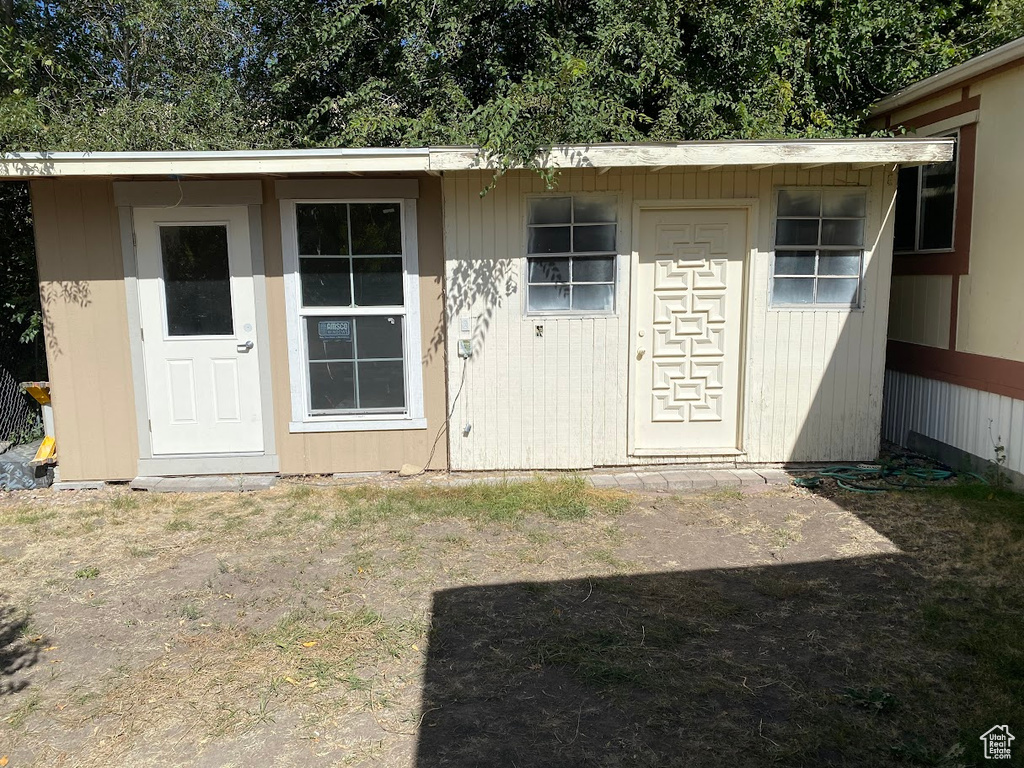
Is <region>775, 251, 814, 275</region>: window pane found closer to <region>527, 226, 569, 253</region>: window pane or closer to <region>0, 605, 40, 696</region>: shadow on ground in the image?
<region>527, 226, 569, 253</region>: window pane

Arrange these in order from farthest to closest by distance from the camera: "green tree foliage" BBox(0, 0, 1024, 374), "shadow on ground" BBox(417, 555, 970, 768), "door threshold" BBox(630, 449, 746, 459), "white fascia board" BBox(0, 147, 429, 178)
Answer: "green tree foliage" BBox(0, 0, 1024, 374), "door threshold" BBox(630, 449, 746, 459), "white fascia board" BBox(0, 147, 429, 178), "shadow on ground" BBox(417, 555, 970, 768)

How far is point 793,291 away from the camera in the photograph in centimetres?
611

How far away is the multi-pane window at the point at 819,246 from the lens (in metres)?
6.02

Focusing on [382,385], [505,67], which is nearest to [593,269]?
[382,385]

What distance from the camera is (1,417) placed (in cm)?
686

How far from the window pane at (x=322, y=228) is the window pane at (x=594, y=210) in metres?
1.77

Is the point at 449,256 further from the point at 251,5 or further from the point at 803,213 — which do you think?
the point at 251,5

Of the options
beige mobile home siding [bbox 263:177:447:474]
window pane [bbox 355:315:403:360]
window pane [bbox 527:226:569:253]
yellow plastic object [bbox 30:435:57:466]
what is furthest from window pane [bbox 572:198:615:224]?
yellow plastic object [bbox 30:435:57:466]

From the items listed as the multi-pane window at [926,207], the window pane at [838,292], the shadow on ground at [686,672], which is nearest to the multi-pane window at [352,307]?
the shadow on ground at [686,672]

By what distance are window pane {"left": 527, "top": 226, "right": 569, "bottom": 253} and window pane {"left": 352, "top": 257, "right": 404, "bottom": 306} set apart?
1.05 meters

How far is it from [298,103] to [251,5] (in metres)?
1.16

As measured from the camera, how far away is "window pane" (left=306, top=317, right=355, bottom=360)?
606 centimetres

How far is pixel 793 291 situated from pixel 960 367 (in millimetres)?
1495

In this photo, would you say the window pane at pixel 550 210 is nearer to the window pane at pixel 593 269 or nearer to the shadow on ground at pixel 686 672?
the window pane at pixel 593 269
